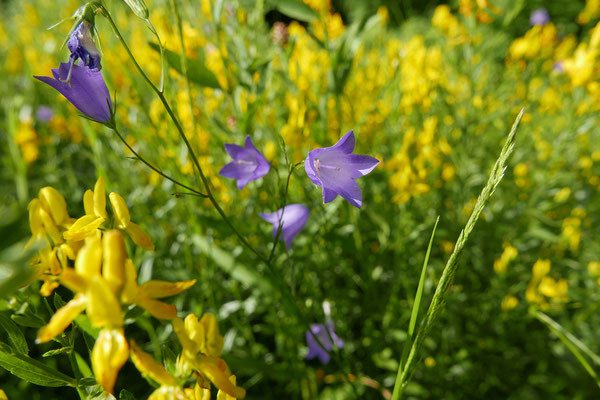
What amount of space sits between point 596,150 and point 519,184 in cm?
40

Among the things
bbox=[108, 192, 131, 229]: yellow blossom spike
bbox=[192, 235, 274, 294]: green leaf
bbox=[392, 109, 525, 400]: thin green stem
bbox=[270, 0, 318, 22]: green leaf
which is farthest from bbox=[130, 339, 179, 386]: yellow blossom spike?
bbox=[270, 0, 318, 22]: green leaf

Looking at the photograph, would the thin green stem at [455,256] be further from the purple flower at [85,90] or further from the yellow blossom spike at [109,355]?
the purple flower at [85,90]

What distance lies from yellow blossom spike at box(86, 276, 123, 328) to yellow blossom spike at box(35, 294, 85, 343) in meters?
0.01

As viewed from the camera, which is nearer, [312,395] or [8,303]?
[8,303]

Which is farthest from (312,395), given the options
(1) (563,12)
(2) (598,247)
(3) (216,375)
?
(1) (563,12)

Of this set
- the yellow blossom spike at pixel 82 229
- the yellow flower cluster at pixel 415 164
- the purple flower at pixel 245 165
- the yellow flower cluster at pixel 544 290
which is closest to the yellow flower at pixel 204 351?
the yellow blossom spike at pixel 82 229

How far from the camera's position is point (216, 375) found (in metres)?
0.31

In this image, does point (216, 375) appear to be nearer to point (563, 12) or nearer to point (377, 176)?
point (377, 176)

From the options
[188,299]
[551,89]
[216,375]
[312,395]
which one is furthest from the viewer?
[551,89]

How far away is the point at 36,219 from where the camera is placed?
33 cm

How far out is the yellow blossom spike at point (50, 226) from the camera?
0.34 metres

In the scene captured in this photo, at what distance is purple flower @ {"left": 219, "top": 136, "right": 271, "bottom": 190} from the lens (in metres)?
0.55

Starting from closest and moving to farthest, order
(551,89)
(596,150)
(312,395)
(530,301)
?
(312,395) < (530,301) < (596,150) < (551,89)

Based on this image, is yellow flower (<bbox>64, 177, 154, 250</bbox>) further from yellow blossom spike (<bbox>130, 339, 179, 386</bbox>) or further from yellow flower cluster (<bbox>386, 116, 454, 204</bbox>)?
yellow flower cluster (<bbox>386, 116, 454, 204</bbox>)
